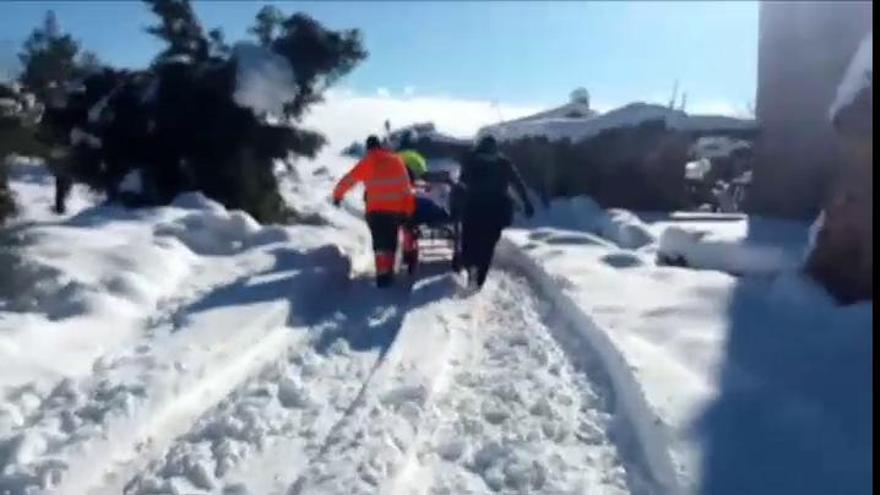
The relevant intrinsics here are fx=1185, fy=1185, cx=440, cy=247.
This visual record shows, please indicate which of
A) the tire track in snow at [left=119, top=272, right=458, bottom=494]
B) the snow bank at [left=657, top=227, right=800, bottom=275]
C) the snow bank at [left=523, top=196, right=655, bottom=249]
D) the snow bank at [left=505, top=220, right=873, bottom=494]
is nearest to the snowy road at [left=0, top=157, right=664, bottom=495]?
the tire track in snow at [left=119, top=272, right=458, bottom=494]

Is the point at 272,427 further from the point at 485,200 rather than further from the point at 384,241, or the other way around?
the point at 485,200

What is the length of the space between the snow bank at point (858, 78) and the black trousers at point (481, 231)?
3926 mm

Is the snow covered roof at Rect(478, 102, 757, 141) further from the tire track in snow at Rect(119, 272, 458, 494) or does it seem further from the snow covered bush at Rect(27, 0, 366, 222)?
the tire track in snow at Rect(119, 272, 458, 494)

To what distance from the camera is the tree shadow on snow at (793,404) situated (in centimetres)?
586

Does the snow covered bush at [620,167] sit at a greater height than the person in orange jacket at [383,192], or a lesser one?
lesser

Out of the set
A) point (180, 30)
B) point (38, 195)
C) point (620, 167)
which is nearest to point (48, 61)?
point (180, 30)

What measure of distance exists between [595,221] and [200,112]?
9648 millimetres

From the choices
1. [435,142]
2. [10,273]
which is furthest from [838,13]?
[435,142]

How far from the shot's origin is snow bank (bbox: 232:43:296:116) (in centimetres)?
1842

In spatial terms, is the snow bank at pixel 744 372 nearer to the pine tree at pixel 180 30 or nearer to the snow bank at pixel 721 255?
the snow bank at pixel 721 255

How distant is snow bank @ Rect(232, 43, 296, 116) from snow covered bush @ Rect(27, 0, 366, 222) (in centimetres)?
2

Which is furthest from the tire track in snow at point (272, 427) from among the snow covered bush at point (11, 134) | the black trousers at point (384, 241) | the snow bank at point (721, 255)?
the snow bank at point (721, 255)

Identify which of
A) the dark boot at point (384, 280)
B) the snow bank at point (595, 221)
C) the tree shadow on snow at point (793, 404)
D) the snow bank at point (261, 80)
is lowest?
the snow bank at point (595, 221)

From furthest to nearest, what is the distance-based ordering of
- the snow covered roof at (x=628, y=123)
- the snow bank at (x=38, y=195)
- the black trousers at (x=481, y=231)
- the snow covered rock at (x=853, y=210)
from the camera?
1. the snow covered roof at (x=628, y=123)
2. the snow bank at (x=38, y=195)
3. the black trousers at (x=481, y=231)
4. the snow covered rock at (x=853, y=210)
